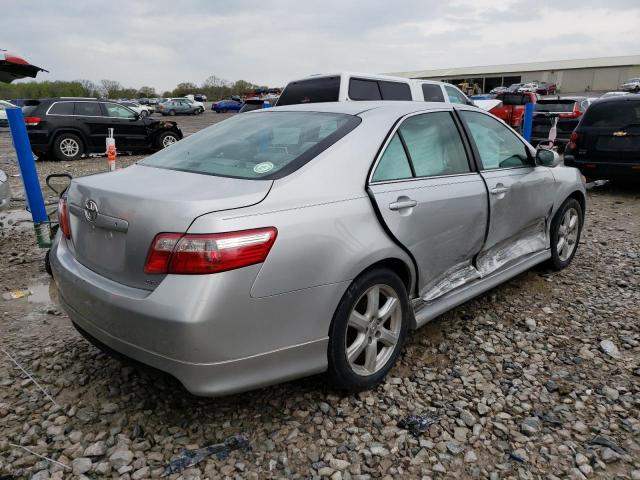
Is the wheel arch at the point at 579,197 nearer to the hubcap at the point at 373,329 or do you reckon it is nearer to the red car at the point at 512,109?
the hubcap at the point at 373,329

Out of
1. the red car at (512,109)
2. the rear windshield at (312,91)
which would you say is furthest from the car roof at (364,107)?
the red car at (512,109)

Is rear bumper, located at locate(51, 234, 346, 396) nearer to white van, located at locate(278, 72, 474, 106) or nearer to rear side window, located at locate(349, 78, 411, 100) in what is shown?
white van, located at locate(278, 72, 474, 106)

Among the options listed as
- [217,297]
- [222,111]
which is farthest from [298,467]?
[222,111]

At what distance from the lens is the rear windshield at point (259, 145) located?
8.13 feet

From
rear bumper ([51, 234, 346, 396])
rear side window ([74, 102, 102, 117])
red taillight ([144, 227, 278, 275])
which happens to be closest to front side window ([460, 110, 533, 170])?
rear bumper ([51, 234, 346, 396])

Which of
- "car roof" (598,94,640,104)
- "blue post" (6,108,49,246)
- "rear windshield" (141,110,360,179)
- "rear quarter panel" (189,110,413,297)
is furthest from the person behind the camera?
"car roof" (598,94,640,104)

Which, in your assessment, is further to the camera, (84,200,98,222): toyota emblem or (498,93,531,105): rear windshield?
(498,93,531,105): rear windshield

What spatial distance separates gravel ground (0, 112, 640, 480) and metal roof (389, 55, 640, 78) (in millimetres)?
79058

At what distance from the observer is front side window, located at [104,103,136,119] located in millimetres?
13500

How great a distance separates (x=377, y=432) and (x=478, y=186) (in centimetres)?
170

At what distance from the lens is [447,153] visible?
10.6 ft

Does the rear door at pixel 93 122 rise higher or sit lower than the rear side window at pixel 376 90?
lower

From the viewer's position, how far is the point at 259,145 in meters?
2.78

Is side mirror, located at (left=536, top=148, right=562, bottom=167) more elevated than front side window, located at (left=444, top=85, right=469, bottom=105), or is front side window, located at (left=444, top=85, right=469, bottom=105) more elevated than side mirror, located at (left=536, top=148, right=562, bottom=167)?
front side window, located at (left=444, top=85, right=469, bottom=105)
